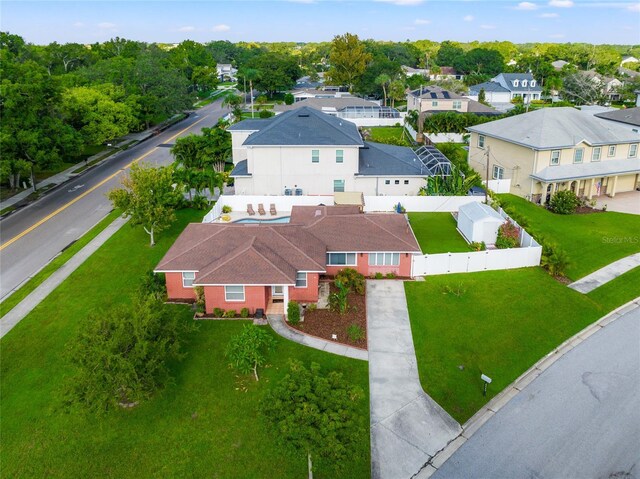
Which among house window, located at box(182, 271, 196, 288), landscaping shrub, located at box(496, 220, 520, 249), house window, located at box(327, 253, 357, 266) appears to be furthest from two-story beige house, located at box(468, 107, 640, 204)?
house window, located at box(182, 271, 196, 288)

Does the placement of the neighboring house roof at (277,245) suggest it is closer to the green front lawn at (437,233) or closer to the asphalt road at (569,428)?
the green front lawn at (437,233)

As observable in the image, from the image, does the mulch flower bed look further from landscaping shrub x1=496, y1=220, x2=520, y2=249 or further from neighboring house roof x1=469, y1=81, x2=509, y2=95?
neighboring house roof x1=469, y1=81, x2=509, y2=95

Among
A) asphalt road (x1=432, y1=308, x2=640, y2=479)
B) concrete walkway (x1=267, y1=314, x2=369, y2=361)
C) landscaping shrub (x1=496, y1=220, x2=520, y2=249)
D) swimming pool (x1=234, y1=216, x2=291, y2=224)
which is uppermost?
landscaping shrub (x1=496, y1=220, x2=520, y2=249)

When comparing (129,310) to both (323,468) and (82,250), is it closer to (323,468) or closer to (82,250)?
(323,468)

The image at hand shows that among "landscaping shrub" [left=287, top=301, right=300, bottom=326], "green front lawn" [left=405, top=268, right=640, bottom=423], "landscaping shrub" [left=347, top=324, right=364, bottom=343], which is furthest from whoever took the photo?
"landscaping shrub" [left=287, top=301, right=300, bottom=326]

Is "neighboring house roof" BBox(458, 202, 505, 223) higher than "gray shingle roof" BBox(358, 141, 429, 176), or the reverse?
"gray shingle roof" BBox(358, 141, 429, 176)

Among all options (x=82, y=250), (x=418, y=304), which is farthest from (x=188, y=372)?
(x=82, y=250)
